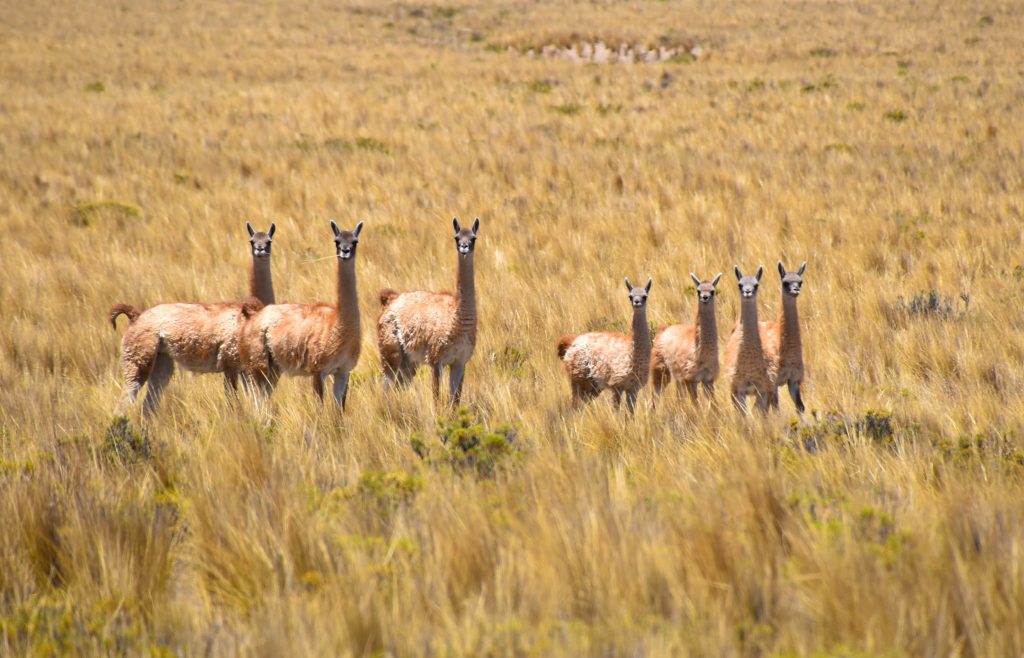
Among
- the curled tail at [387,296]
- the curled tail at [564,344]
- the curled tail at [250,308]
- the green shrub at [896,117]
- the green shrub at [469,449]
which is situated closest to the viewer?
the green shrub at [469,449]

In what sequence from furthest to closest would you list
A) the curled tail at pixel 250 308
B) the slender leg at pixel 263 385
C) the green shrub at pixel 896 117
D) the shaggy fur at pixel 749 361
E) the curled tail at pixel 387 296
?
the green shrub at pixel 896 117, the curled tail at pixel 387 296, the curled tail at pixel 250 308, the shaggy fur at pixel 749 361, the slender leg at pixel 263 385

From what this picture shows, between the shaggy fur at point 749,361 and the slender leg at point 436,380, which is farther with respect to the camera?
the slender leg at point 436,380

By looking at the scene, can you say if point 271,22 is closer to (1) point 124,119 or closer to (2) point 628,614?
(1) point 124,119

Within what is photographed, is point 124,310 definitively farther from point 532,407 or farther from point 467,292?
point 532,407

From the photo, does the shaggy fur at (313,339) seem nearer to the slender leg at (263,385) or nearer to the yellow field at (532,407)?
the slender leg at (263,385)

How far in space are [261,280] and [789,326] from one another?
434 centimetres

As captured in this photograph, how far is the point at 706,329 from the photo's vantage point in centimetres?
646

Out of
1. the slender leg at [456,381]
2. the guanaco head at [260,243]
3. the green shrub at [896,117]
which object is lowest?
the slender leg at [456,381]

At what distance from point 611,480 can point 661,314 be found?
4979mm

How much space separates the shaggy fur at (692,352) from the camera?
6.48 m

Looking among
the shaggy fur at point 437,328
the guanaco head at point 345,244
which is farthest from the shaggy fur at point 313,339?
the shaggy fur at point 437,328

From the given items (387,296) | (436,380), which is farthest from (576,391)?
(387,296)

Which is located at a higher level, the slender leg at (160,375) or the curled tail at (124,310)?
the curled tail at (124,310)

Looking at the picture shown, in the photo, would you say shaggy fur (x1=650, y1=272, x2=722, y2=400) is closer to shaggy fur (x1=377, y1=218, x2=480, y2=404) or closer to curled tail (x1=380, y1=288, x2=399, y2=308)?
shaggy fur (x1=377, y1=218, x2=480, y2=404)
